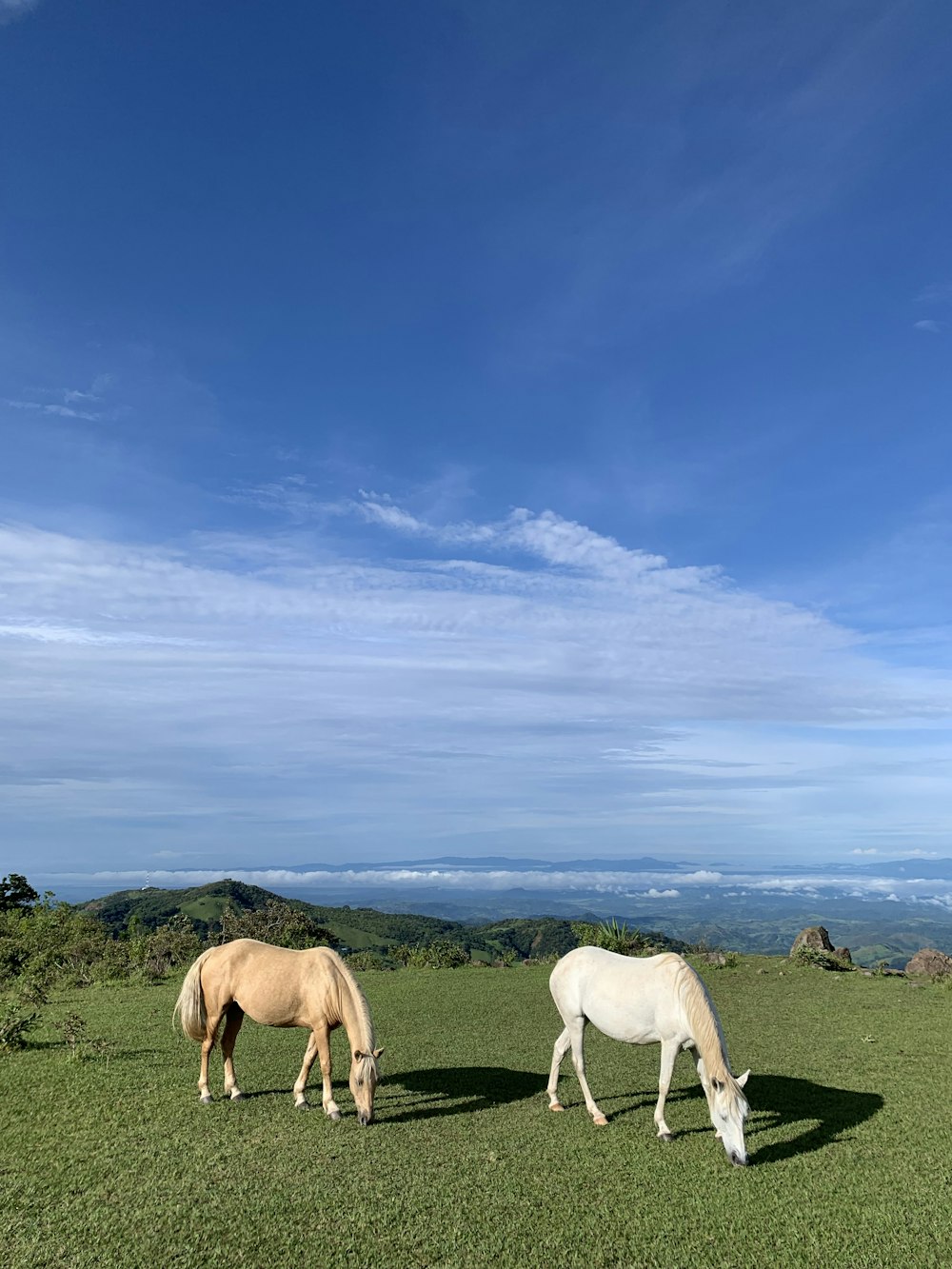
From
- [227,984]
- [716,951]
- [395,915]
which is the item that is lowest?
[395,915]

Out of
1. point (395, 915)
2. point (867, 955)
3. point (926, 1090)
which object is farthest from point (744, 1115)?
point (867, 955)

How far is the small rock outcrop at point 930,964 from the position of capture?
20.5m

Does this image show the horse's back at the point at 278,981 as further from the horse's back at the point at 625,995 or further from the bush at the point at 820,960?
the bush at the point at 820,960

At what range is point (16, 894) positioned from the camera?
2523 centimetres

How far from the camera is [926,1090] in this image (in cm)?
917

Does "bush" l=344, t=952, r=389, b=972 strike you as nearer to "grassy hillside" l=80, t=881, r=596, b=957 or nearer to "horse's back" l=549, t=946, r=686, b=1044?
"horse's back" l=549, t=946, r=686, b=1044

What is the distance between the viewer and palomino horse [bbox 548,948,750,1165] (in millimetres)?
6836

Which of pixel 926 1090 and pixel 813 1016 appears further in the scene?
pixel 813 1016

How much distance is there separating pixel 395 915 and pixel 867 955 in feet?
350

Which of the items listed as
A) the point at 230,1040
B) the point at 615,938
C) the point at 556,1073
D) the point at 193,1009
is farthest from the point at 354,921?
the point at 556,1073

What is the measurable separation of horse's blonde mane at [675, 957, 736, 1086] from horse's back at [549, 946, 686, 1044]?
0.32 feet

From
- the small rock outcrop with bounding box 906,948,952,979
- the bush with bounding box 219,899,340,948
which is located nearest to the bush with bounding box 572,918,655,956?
the small rock outcrop with bounding box 906,948,952,979

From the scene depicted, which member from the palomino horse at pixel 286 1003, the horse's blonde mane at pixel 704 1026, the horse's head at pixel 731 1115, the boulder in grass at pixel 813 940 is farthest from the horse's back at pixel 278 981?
the boulder in grass at pixel 813 940

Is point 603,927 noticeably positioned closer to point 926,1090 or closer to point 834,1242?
point 926,1090
